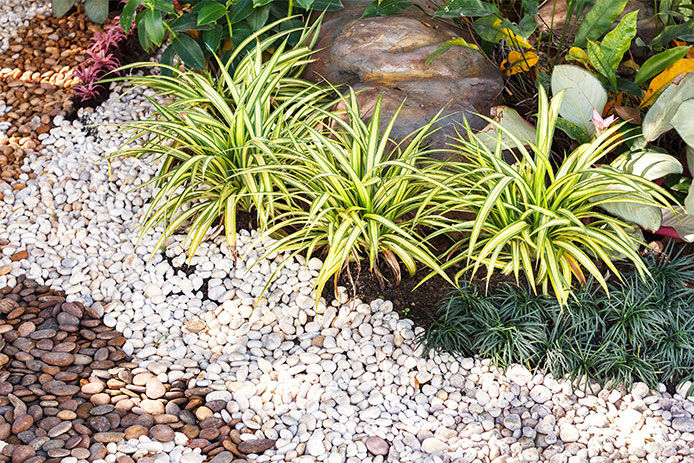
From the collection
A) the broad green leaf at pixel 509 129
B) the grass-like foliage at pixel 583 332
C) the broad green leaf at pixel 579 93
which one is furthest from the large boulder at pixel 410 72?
the grass-like foliage at pixel 583 332

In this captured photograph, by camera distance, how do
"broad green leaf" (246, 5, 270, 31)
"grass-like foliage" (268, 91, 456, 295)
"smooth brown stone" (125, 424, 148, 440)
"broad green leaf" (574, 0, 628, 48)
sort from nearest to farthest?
1. "smooth brown stone" (125, 424, 148, 440)
2. "grass-like foliage" (268, 91, 456, 295)
3. "broad green leaf" (574, 0, 628, 48)
4. "broad green leaf" (246, 5, 270, 31)

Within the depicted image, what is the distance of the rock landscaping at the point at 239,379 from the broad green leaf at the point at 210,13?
0.81 metres

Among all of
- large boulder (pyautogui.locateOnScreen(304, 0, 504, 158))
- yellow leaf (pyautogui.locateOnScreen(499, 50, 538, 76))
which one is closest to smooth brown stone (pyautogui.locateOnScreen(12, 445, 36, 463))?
large boulder (pyautogui.locateOnScreen(304, 0, 504, 158))

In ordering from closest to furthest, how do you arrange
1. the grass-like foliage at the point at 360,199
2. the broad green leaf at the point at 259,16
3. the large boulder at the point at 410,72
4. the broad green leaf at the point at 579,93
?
the grass-like foliage at the point at 360,199 < the broad green leaf at the point at 579,93 < the large boulder at the point at 410,72 < the broad green leaf at the point at 259,16

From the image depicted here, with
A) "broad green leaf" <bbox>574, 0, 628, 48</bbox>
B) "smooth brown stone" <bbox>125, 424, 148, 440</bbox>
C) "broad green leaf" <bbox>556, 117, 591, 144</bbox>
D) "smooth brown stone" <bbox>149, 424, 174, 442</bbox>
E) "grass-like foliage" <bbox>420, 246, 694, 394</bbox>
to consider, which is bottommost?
"grass-like foliage" <bbox>420, 246, 694, 394</bbox>

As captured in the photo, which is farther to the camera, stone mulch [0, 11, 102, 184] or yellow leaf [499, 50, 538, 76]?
stone mulch [0, 11, 102, 184]

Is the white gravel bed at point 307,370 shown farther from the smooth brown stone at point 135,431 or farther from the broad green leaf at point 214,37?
the broad green leaf at point 214,37

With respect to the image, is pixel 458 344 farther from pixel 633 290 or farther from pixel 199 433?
pixel 199 433

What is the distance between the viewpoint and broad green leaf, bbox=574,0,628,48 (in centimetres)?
260

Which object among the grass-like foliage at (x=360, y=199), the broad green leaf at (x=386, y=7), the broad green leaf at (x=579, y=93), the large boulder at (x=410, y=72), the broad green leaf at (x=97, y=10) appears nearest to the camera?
the grass-like foliage at (x=360, y=199)

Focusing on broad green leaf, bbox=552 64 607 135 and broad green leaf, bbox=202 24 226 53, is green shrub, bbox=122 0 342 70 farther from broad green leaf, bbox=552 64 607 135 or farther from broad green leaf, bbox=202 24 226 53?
broad green leaf, bbox=552 64 607 135

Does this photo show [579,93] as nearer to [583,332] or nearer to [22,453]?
[583,332]

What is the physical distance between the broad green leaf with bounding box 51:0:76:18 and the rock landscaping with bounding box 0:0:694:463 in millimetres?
1417

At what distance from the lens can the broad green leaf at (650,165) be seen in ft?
7.53
